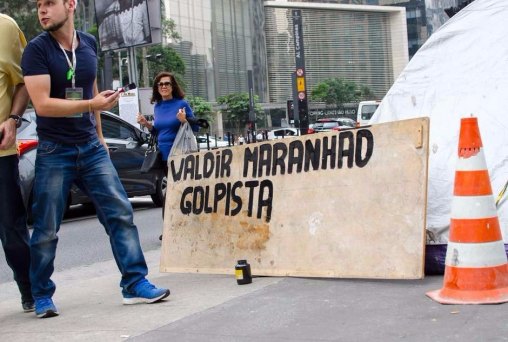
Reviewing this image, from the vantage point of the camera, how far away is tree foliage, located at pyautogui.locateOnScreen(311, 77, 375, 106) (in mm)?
91125

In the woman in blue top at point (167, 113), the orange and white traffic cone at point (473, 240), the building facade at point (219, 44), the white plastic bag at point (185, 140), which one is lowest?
the orange and white traffic cone at point (473, 240)

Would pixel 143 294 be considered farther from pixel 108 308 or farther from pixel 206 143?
pixel 206 143

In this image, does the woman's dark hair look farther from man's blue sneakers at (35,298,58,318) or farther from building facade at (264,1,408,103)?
building facade at (264,1,408,103)

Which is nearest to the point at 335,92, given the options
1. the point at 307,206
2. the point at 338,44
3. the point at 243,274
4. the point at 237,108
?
the point at 338,44

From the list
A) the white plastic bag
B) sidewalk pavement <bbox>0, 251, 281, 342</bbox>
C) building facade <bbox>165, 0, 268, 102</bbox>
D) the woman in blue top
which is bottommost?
sidewalk pavement <bbox>0, 251, 281, 342</bbox>

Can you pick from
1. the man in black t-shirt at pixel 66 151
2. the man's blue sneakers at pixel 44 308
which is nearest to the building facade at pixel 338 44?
the man in black t-shirt at pixel 66 151

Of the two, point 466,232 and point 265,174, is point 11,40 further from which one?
point 466,232

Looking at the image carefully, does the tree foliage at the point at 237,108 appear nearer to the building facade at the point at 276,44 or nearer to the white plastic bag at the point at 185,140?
the building facade at the point at 276,44

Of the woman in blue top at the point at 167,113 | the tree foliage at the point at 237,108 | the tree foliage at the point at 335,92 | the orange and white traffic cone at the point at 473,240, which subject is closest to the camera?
the orange and white traffic cone at the point at 473,240

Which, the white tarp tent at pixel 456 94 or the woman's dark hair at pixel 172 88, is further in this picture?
the woman's dark hair at pixel 172 88

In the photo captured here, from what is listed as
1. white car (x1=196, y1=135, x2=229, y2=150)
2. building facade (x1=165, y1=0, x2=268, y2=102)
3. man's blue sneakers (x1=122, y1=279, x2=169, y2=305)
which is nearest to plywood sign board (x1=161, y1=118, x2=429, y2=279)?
man's blue sneakers (x1=122, y1=279, x2=169, y2=305)

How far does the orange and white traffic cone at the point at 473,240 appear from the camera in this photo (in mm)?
4234

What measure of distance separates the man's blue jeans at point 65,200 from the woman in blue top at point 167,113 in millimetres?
2616

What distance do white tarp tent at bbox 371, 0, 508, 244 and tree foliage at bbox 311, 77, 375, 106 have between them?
8528cm
